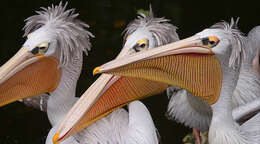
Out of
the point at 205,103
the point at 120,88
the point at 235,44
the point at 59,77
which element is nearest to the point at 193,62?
the point at 235,44

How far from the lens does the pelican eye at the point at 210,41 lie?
1.53 metres

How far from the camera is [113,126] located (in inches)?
69.3

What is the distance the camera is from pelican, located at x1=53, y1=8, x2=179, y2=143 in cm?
161

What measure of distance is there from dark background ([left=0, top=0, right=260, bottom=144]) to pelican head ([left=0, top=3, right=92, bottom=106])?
2.47ft

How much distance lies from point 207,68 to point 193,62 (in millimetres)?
64

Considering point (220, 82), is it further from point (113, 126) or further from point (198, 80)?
point (113, 126)

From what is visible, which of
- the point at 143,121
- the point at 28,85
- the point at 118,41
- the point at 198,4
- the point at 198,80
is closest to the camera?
the point at 198,80

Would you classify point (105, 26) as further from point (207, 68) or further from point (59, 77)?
point (207, 68)

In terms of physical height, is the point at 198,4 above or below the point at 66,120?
above

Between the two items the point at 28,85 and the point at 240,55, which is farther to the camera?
the point at 28,85

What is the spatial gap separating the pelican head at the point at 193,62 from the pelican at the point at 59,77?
10.7 inches

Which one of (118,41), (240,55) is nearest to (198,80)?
(240,55)

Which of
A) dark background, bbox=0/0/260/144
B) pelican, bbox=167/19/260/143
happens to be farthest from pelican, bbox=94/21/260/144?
dark background, bbox=0/0/260/144

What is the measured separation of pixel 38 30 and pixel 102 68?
485 mm
